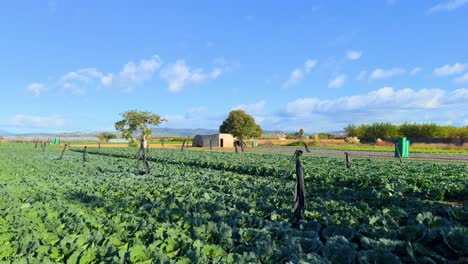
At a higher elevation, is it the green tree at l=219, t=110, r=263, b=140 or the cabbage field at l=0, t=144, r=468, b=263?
the green tree at l=219, t=110, r=263, b=140

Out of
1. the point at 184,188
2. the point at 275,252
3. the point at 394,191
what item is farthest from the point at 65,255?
the point at 394,191

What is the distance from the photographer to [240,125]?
89.8 m

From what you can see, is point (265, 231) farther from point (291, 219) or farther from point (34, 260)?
point (34, 260)

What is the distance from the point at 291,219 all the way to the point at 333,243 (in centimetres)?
220

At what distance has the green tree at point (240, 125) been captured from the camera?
89.4 metres

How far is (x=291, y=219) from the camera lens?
23.2 feet

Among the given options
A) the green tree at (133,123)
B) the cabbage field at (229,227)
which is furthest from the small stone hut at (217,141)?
the cabbage field at (229,227)

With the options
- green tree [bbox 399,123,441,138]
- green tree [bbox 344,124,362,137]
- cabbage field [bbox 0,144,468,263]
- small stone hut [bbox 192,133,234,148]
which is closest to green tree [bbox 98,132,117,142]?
small stone hut [bbox 192,133,234,148]

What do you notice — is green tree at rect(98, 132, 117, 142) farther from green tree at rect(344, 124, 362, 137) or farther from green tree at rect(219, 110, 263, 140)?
green tree at rect(344, 124, 362, 137)

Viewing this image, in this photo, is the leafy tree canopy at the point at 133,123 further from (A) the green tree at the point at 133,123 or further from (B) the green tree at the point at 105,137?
(B) the green tree at the point at 105,137

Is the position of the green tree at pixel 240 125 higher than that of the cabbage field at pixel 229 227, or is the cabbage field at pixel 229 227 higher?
the green tree at pixel 240 125

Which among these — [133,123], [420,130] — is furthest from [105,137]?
[420,130]

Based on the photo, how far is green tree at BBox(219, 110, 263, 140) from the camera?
293 ft

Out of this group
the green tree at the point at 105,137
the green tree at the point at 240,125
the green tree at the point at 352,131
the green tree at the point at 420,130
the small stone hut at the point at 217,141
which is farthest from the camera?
the green tree at the point at 105,137
